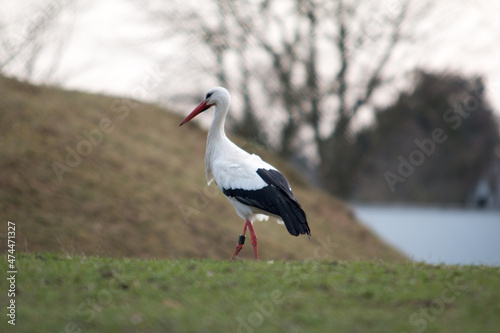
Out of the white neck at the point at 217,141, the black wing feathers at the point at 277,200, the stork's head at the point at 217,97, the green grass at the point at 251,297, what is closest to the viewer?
the green grass at the point at 251,297

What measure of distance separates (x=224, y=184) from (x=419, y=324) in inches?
161

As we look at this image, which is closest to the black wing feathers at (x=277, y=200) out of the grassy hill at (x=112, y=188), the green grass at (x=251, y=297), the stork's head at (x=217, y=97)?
the green grass at (x=251, y=297)

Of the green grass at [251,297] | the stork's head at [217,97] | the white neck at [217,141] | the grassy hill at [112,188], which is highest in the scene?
the stork's head at [217,97]

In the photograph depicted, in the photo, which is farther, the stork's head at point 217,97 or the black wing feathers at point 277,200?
the stork's head at point 217,97

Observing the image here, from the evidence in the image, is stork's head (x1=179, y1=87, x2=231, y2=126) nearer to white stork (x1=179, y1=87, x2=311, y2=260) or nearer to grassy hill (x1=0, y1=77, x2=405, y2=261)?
white stork (x1=179, y1=87, x2=311, y2=260)

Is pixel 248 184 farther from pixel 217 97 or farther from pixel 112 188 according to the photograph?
pixel 112 188

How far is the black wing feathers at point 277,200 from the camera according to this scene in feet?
24.3

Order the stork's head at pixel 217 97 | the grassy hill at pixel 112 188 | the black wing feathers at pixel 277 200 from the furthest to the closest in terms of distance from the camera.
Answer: the grassy hill at pixel 112 188, the stork's head at pixel 217 97, the black wing feathers at pixel 277 200

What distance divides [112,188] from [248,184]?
331 inches

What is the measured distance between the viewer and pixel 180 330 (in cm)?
469

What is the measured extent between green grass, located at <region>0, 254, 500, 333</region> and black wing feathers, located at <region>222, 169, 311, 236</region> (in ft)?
1.88

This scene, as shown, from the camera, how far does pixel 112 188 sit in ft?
51.1

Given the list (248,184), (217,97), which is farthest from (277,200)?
(217,97)

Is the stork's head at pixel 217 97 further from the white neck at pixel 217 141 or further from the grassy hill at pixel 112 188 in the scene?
the grassy hill at pixel 112 188
